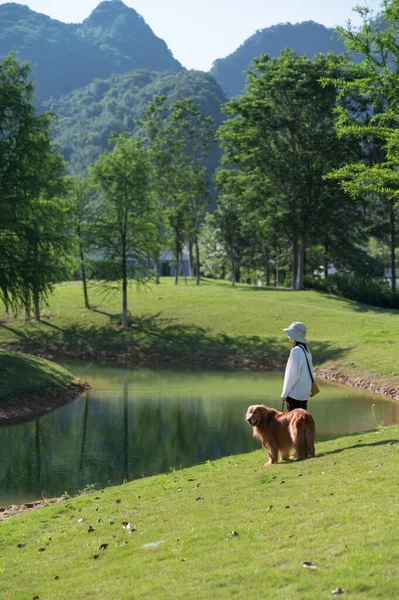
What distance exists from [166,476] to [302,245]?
47178 millimetres

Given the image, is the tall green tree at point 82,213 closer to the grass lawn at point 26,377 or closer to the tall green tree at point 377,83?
the grass lawn at point 26,377

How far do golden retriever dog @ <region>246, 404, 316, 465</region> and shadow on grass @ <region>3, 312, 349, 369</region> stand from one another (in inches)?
936

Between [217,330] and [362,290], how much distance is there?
17.6m

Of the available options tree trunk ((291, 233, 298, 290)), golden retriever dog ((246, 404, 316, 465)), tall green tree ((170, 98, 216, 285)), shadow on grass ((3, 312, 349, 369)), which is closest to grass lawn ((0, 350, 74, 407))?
shadow on grass ((3, 312, 349, 369))

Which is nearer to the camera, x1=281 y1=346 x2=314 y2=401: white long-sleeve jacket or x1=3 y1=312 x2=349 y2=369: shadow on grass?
x1=281 y1=346 x2=314 y2=401: white long-sleeve jacket

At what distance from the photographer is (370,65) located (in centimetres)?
2048

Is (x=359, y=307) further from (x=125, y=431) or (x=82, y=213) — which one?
(x=125, y=431)

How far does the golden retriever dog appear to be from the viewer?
13.1 meters

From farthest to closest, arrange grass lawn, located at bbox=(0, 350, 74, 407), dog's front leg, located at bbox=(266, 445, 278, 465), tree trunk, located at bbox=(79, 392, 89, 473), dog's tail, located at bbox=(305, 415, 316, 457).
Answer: grass lawn, located at bbox=(0, 350, 74, 407) → tree trunk, located at bbox=(79, 392, 89, 473) → dog's front leg, located at bbox=(266, 445, 278, 465) → dog's tail, located at bbox=(305, 415, 316, 457)

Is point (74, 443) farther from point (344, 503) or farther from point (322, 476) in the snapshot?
point (344, 503)

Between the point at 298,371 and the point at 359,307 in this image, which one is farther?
the point at 359,307

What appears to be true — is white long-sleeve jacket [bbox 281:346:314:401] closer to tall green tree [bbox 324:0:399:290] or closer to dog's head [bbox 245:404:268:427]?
dog's head [bbox 245:404:268:427]

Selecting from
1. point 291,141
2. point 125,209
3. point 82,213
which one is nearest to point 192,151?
point 291,141

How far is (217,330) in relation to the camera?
147 feet
